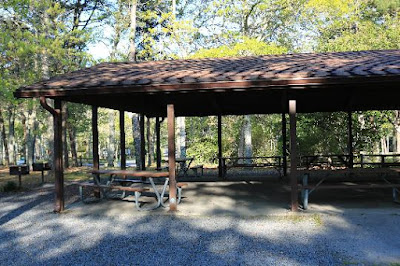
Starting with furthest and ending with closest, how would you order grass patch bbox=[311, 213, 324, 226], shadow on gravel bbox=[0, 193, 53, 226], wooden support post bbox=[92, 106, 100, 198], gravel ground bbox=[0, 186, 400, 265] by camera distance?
wooden support post bbox=[92, 106, 100, 198] → shadow on gravel bbox=[0, 193, 53, 226] → grass patch bbox=[311, 213, 324, 226] → gravel ground bbox=[0, 186, 400, 265]

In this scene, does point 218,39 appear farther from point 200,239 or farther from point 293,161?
point 200,239

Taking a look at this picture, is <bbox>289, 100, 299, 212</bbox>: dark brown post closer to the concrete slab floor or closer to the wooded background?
the concrete slab floor

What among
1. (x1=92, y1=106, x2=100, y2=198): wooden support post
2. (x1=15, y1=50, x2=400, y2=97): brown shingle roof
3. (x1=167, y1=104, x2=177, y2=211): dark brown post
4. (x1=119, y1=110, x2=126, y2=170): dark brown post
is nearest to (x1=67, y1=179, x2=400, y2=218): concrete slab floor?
(x1=167, y1=104, x2=177, y2=211): dark brown post

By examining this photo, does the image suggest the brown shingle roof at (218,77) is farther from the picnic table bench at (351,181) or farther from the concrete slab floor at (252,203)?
the concrete slab floor at (252,203)

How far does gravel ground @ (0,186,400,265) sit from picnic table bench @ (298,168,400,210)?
0.47 metres

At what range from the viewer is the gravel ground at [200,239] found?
13.0 feet

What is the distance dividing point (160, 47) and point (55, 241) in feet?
43.5

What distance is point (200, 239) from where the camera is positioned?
15.5 ft

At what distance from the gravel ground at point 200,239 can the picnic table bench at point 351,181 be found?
0.47 m

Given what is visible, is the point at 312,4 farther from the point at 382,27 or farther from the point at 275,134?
→ the point at 275,134

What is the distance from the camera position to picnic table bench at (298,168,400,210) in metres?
6.13

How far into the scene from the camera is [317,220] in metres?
5.47

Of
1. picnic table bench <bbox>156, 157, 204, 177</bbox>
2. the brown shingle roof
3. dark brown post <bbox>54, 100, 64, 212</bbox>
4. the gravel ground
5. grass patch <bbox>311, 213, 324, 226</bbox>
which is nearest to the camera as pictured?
the gravel ground

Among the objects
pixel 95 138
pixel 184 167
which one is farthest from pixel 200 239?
pixel 184 167
